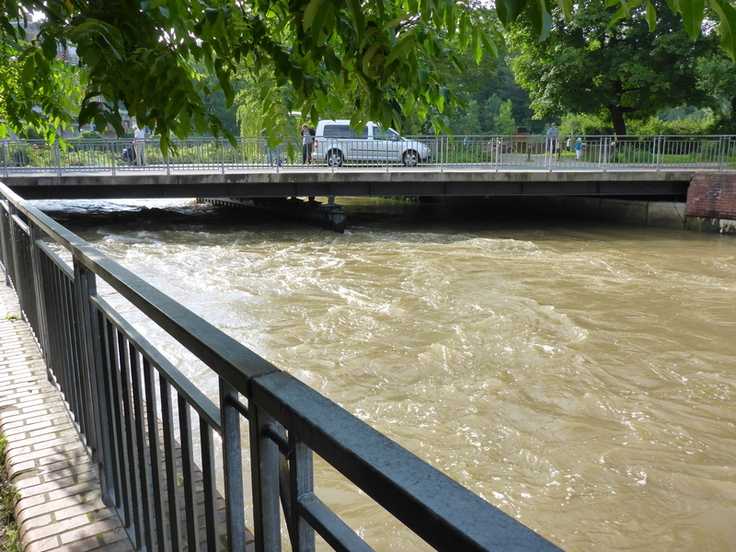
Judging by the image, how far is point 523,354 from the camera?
8.77 m

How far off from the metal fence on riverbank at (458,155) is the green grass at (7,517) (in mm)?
17269

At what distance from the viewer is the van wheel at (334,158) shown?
69.8 feet

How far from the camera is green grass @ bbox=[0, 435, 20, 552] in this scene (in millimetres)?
2834

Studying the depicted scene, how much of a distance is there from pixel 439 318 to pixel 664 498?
551cm

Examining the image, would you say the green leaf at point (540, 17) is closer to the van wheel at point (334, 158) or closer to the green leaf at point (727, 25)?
the green leaf at point (727, 25)

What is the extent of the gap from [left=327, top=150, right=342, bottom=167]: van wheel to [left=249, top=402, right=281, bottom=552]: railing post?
19988 mm

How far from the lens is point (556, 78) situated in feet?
105

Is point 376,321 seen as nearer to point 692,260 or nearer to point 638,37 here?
point 692,260

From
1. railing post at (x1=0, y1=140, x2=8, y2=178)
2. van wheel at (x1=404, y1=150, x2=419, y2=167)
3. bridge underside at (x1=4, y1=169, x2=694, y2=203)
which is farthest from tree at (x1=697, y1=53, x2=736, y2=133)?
railing post at (x1=0, y1=140, x2=8, y2=178)

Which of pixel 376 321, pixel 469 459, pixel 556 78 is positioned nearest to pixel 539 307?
pixel 376 321

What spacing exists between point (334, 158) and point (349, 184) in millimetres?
1165

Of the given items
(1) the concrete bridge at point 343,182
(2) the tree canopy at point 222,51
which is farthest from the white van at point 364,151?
(2) the tree canopy at point 222,51

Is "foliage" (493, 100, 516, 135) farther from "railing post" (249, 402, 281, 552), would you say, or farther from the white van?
"railing post" (249, 402, 281, 552)

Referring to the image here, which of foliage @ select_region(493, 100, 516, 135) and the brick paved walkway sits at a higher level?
foliage @ select_region(493, 100, 516, 135)
